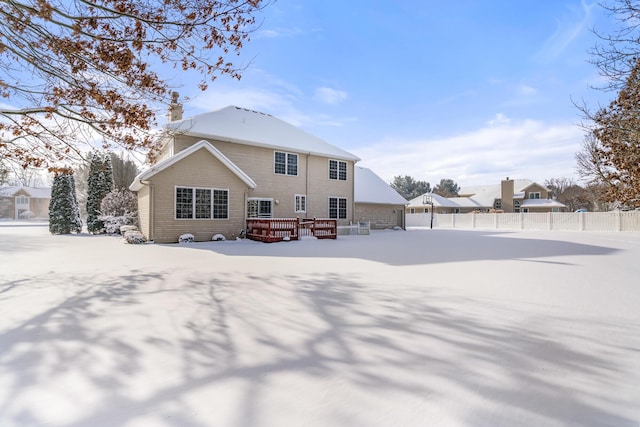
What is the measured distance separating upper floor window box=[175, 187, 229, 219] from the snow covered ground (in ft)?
26.2

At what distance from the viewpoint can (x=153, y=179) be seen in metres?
13.3

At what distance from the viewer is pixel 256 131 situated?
19.0 m

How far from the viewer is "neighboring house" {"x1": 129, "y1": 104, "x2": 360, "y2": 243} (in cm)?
1370

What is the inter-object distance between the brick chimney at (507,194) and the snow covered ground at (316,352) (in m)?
45.7

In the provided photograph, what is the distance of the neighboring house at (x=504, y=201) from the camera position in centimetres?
4522

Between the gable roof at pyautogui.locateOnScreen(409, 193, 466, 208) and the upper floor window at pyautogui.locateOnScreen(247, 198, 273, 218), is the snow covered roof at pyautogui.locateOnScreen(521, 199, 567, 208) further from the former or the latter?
the upper floor window at pyautogui.locateOnScreen(247, 198, 273, 218)

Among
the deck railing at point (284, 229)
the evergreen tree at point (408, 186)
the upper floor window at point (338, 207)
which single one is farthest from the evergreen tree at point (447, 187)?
the deck railing at point (284, 229)

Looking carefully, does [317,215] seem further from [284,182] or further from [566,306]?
[566,306]

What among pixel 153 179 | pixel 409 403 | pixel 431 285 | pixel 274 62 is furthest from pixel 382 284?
pixel 153 179

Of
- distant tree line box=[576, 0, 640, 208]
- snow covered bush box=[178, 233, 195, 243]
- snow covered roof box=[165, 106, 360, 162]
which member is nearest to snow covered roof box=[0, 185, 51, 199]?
snow covered roof box=[165, 106, 360, 162]

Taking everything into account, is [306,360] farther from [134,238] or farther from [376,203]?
[376,203]

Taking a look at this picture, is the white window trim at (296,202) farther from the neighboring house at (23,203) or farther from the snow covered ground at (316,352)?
the neighboring house at (23,203)

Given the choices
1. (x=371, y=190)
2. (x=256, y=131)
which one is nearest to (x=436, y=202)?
(x=371, y=190)

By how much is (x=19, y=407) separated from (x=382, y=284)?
197 inches
